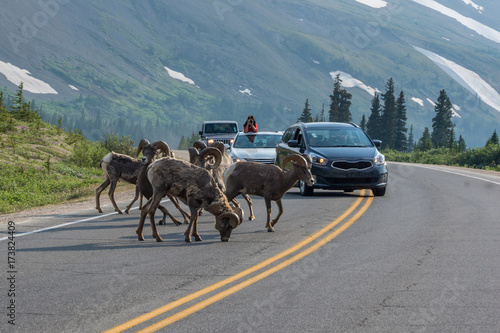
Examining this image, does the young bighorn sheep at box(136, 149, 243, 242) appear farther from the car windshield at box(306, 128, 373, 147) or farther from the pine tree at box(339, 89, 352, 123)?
the pine tree at box(339, 89, 352, 123)

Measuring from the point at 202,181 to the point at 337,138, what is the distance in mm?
9999

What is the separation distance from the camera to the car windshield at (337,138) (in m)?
19.3

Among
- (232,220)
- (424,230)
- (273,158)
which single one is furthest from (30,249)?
(273,158)

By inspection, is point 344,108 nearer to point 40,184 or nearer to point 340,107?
point 340,107

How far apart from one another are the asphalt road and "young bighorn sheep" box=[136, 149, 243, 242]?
0.35m

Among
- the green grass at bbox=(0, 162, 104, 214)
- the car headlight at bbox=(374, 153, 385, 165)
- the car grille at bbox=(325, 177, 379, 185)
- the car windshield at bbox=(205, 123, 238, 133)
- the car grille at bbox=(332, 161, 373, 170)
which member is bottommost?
the green grass at bbox=(0, 162, 104, 214)

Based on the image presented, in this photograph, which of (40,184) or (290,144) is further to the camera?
(40,184)

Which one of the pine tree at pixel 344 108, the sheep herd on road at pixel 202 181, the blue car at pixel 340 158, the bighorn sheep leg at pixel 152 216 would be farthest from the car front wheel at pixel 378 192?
the pine tree at pixel 344 108

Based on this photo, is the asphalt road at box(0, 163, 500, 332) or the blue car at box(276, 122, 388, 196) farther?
the blue car at box(276, 122, 388, 196)

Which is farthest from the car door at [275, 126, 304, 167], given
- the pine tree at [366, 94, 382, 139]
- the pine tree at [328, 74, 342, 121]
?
the pine tree at [366, 94, 382, 139]

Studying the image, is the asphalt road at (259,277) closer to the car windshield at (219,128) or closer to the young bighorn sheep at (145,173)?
the young bighorn sheep at (145,173)

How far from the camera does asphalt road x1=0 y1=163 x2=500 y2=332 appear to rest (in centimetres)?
605

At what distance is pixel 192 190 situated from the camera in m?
10.2

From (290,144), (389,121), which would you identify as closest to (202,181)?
(290,144)
